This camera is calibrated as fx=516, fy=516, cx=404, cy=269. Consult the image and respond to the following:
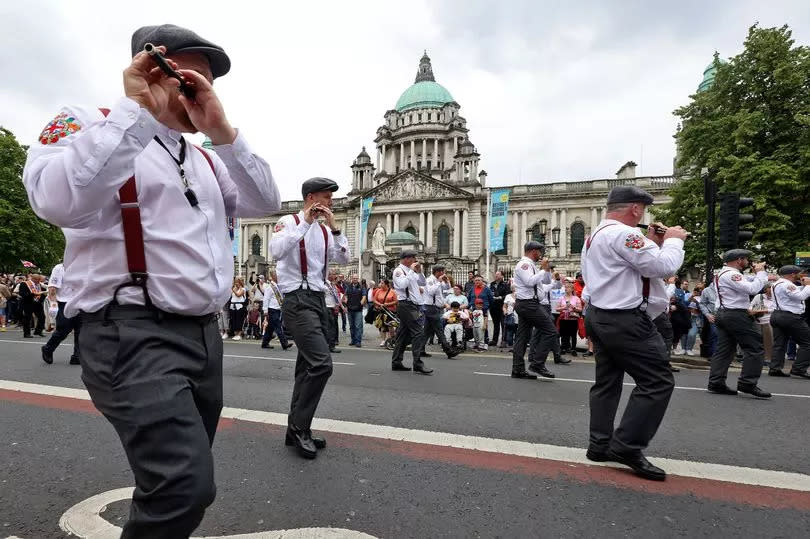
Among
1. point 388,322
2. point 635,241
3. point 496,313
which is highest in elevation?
point 635,241

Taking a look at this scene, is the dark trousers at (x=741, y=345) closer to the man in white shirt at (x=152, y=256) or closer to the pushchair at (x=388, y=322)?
the man in white shirt at (x=152, y=256)

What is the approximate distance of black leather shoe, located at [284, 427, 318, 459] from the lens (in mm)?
3662

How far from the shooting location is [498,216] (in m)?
38.0

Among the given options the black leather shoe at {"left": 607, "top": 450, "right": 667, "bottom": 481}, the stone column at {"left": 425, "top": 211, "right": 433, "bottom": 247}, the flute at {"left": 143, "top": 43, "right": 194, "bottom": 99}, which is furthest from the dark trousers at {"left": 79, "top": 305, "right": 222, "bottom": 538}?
the stone column at {"left": 425, "top": 211, "right": 433, "bottom": 247}

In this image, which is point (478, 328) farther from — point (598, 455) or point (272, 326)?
point (598, 455)

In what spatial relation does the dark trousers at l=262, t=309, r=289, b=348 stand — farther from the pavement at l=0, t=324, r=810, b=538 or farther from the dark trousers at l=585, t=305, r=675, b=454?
the dark trousers at l=585, t=305, r=675, b=454

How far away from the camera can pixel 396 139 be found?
236 ft

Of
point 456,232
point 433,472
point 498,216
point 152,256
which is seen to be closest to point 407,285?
point 433,472

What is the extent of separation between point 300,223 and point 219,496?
89.7 inches

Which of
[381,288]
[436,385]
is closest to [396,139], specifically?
[381,288]

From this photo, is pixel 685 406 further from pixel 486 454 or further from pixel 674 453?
pixel 486 454

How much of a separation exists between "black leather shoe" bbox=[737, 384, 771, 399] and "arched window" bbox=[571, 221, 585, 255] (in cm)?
4697

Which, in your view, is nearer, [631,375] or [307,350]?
[631,375]

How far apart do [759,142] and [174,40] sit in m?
26.0
